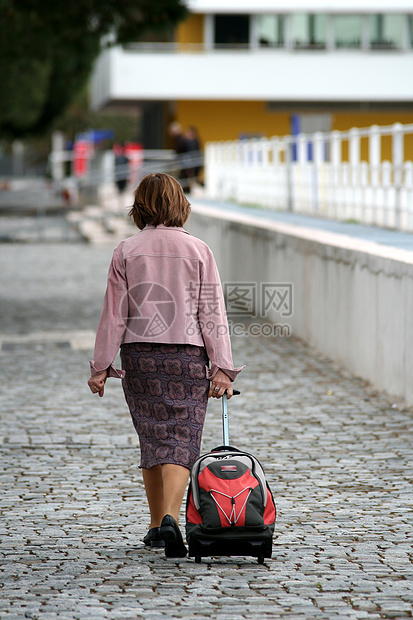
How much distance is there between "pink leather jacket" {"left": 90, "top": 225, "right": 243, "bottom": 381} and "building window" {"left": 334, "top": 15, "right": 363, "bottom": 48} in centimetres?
4475

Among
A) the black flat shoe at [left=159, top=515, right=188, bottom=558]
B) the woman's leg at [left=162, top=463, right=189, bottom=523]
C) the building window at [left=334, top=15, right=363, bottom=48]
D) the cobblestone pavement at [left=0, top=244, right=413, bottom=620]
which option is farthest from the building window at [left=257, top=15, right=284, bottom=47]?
the black flat shoe at [left=159, top=515, right=188, bottom=558]

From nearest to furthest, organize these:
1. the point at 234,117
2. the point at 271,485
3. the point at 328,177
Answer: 1. the point at 271,485
2. the point at 328,177
3. the point at 234,117

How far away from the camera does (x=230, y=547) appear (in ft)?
16.1

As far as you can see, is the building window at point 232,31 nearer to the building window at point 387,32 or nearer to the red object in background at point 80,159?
the building window at point 387,32

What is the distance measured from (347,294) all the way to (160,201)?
17.5ft

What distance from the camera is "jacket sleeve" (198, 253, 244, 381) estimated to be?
5070mm

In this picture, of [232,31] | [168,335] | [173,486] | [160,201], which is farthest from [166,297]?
[232,31]

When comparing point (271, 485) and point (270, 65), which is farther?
point (270, 65)

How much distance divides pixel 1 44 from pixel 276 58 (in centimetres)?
2922

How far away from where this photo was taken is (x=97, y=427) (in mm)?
8180

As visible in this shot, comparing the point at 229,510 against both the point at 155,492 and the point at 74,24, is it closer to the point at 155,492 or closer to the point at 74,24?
the point at 155,492

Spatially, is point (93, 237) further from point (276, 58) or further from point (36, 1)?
point (276, 58)

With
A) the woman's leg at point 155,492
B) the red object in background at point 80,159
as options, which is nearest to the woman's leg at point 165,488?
the woman's leg at point 155,492

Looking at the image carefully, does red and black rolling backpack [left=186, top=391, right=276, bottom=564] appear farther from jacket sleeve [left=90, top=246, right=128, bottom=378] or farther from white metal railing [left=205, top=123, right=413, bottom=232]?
white metal railing [left=205, top=123, right=413, bottom=232]
